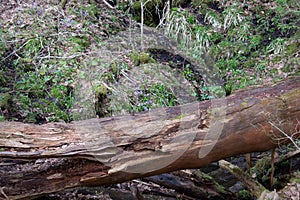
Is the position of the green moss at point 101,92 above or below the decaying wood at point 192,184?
above

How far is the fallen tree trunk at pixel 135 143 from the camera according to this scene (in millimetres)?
2785

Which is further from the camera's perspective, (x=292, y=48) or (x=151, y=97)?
(x=292, y=48)

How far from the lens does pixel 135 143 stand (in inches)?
112

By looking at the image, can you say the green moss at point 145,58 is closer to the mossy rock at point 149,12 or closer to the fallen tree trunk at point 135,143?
the mossy rock at point 149,12

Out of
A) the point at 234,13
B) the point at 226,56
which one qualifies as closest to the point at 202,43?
the point at 226,56

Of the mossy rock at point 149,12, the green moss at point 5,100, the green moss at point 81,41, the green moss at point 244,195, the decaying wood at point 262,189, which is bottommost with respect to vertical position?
the green moss at point 244,195

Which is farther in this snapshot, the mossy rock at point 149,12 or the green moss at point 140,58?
the mossy rock at point 149,12

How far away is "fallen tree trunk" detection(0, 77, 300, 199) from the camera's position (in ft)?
9.14

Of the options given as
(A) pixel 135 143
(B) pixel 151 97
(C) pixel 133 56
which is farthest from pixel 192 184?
(C) pixel 133 56

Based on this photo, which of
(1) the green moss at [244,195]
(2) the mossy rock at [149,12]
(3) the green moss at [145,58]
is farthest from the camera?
(2) the mossy rock at [149,12]

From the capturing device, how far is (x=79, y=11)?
6.76 meters

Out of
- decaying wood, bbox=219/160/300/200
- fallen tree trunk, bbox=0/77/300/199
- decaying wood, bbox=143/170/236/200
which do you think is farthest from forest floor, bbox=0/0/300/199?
fallen tree trunk, bbox=0/77/300/199

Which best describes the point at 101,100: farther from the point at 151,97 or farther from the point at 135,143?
the point at 135,143

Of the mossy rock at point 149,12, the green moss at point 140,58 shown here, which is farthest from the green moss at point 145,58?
the mossy rock at point 149,12
